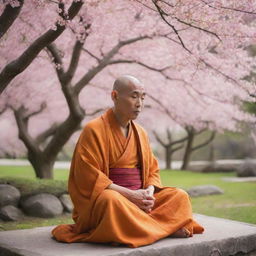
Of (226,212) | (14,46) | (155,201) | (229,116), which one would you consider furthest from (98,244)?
(229,116)

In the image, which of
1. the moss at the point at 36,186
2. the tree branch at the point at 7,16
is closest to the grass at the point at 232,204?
the moss at the point at 36,186

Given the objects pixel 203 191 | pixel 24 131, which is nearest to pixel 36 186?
pixel 24 131

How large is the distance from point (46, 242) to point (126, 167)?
1.08 m

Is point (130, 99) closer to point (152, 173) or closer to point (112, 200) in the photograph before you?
point (152, 173)

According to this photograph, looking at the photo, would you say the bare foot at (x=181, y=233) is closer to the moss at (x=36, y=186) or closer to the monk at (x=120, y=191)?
the monk at (x=120, y=191)

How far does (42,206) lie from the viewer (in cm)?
762

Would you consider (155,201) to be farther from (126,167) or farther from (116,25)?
(116,25)

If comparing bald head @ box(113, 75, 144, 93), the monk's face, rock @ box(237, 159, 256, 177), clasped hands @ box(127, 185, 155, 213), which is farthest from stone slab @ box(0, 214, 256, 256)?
rock @ box(237, 159, 256, 177)

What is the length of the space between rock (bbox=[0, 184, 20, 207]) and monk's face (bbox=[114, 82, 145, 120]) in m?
3.96

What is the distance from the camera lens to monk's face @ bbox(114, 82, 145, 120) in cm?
445

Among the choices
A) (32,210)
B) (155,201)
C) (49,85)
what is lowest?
(32,210)

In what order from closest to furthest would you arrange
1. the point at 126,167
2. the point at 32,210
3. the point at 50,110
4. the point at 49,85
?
the point at 126,167, the point at 32,210, the point at 49,85, the point at 50,110

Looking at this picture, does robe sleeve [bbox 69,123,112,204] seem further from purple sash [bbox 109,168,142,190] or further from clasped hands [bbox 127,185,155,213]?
clasped hands [bbox 127,185,155,213]

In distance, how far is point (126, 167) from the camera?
4500 millimetres
